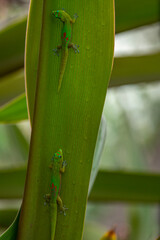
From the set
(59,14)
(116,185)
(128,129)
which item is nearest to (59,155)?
(59,14)

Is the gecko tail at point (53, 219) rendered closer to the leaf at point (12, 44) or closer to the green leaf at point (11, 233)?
the green leaf at point (11, 233)

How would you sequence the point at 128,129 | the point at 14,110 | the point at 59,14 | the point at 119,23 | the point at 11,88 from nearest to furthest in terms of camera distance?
the point at 59,14 < the point at 14,110 < the point at 119,23 < the point at 11,88 < the point at 128,129

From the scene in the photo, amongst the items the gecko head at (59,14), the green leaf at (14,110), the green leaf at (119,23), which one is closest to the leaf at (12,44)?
the green leaf at (119,23)

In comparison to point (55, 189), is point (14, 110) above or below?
above

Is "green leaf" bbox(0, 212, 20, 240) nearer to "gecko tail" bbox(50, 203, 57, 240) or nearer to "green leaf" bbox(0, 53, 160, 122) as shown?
"gecko tail" bbox(50, 203, 57, 240)

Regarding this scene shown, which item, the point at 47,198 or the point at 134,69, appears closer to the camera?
the point at 47,198

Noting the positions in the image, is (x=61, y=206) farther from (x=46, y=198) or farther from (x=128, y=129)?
(x=128, y=129)
